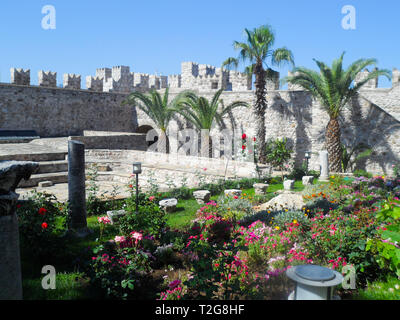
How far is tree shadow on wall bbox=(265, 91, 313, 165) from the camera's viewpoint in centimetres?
1814

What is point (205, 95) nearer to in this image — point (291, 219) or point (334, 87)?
point (334, 87)

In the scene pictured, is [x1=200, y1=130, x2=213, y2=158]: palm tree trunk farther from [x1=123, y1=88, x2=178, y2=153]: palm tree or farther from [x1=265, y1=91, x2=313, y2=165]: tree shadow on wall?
[x1=265, y1=91, x2=313, y2=165]: tree shadow on wall

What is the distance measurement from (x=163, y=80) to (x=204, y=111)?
7.48 meters

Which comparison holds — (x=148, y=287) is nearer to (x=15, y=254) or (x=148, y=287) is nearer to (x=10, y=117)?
(x=15, y=254)

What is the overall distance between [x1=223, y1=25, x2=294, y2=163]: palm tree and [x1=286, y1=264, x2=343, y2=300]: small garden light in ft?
47.9

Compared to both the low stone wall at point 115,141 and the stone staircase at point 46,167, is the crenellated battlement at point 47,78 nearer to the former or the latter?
the low stone wall at point 115,141

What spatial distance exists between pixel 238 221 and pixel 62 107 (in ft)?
54.7

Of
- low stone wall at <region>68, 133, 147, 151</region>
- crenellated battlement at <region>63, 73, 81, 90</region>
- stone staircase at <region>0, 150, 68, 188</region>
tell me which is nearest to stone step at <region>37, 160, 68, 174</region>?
stone staircase at <region>0, 150, 68, 188</region>

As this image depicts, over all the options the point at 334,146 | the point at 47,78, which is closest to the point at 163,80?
the point at 47,78

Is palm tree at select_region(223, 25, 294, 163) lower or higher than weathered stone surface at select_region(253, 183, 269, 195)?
higher

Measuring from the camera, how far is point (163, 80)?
2486 centimetres

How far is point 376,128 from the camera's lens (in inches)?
642

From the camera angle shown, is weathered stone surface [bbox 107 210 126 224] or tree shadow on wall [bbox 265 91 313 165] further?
tree shadow on wall [bbox 265 91 313 165]
